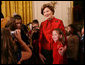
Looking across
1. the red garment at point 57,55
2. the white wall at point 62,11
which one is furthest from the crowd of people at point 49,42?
the white wall at point 62,11

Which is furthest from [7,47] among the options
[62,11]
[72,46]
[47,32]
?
[62,11]

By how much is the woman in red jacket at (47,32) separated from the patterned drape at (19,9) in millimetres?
628

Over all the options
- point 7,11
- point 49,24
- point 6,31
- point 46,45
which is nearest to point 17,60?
point 6,31

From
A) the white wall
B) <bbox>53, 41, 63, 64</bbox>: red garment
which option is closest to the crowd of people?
<bbox>53, 41, 63, 64</bbox>: red garment

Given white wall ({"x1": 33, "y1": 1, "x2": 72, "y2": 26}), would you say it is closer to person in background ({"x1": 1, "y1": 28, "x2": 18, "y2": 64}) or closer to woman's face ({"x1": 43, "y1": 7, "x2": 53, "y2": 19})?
woman's face ({"x1": 43, "y1": 7, "x2": 53, "y2": 19})

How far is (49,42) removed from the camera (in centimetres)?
113

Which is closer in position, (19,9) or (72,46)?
(72,46)

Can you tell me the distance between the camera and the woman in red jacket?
1119 mm

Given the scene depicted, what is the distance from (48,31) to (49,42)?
103 millimetres

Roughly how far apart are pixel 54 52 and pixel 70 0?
0.69 metres

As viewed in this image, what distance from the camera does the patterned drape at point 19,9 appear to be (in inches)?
68.9

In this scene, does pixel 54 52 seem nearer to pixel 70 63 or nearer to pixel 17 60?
pixel 70 63

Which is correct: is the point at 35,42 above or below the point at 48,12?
below

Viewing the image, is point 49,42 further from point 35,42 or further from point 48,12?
point 48,12
